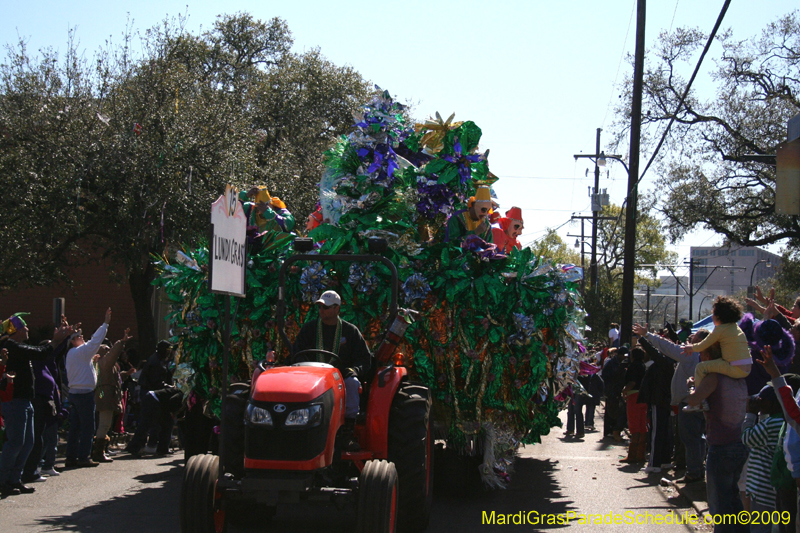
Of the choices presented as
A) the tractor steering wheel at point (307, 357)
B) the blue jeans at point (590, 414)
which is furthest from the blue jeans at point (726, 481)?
the blue jeans at point (590, 414)

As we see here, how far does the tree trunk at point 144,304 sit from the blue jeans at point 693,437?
12.2 metres

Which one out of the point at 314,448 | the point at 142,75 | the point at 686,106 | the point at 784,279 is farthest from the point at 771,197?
the point at 314,448

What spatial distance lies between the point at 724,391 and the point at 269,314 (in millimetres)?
4476

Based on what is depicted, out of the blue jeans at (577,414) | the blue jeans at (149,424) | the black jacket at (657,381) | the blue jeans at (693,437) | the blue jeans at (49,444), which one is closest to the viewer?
the blue jeans at (693,437)

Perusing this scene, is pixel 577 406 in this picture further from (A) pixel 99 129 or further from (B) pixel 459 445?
(A) pixel 99 129

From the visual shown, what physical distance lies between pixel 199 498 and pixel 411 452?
1826 mm

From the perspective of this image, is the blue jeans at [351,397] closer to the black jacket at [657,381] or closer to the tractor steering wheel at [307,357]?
the tractor steering wheel at [307,357]

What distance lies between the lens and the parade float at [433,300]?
8.00 m

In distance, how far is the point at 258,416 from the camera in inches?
214

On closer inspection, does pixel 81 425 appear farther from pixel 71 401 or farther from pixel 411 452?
pixel 411 452

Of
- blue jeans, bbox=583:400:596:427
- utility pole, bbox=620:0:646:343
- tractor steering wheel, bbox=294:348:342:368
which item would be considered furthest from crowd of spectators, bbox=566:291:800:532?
utility pole, bbox=620:0:646:343

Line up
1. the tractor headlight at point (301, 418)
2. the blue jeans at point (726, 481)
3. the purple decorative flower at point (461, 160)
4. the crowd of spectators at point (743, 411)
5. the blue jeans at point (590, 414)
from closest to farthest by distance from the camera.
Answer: the crowd of spectators at point (743, 411), the tractor headlight at point (301, 418), the blue jeans at point (726, 481), the purple decorative flower at point (461, 160), the blue jeans at point (590, 414)

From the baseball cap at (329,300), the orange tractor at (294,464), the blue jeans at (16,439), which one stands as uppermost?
the baseball cap at (329,300)

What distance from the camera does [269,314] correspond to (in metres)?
8.23
